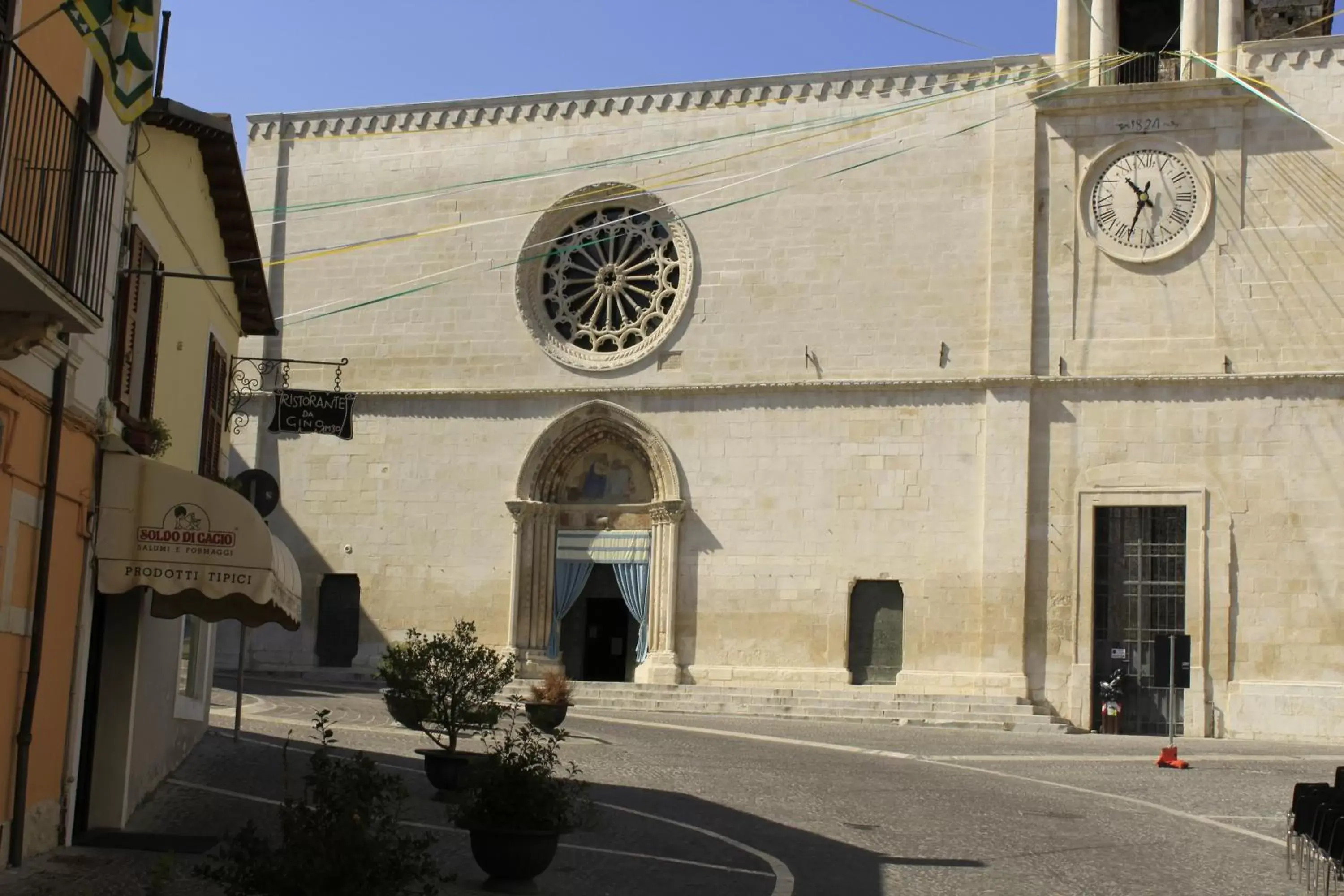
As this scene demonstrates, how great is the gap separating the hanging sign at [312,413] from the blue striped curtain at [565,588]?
12029 mm

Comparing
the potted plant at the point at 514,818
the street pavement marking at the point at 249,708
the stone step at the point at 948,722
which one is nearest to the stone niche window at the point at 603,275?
the stone step at the point at 948,722

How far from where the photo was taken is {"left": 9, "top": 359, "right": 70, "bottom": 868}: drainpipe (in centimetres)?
910

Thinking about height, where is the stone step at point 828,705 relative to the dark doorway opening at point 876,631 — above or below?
below

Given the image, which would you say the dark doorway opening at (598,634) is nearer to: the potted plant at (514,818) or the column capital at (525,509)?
the column capital at (525,509)

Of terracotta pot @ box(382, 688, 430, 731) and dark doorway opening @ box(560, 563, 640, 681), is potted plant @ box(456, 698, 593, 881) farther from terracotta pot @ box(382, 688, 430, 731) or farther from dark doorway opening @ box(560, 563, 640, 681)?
dark doorway opening @ box(560, 563, 640, 681)

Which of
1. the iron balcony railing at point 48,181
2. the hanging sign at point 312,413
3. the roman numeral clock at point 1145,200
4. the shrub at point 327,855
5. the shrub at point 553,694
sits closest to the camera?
the shrub at point 327,855

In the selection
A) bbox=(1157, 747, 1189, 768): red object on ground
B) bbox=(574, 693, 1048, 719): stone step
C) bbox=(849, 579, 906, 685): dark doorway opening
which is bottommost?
bbox=(1157, 747, 1189, 768): red object on ground

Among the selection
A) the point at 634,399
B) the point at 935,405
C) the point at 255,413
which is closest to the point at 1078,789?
the point at 935,405

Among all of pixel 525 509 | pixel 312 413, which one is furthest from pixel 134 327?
pixel 525 509

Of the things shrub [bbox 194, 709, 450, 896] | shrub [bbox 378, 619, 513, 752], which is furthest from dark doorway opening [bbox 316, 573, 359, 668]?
shrub [bbox 194, 709, 450, 896]

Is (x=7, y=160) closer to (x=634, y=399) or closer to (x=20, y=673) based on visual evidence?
(x=20, y=673)

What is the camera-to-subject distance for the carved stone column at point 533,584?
30.0 m

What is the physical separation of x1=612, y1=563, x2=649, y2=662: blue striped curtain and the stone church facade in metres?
0.08

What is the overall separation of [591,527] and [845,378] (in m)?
5.90
